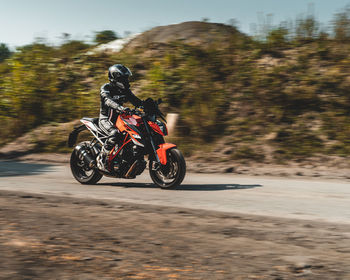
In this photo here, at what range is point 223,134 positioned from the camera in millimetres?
13570

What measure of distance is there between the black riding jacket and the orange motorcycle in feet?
0.56

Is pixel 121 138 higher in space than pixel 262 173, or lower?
higher

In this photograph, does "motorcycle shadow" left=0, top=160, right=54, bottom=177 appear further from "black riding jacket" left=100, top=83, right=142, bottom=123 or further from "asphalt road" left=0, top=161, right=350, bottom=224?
"black riding jacket" left=100, top=83, right=142, bottom=123

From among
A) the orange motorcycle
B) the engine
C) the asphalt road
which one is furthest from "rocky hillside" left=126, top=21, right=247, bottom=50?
the engine

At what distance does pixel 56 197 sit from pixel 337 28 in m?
11.3

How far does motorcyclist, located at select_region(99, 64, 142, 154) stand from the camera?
327 inches

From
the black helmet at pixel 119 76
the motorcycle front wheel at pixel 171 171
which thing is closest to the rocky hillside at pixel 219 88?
the motorcycle front wheel at pixel 171 171

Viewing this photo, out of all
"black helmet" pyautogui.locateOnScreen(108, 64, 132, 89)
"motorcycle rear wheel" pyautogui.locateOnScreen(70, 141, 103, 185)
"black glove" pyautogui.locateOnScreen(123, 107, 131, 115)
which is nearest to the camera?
"black glove" pyautogui.locateOnScreen(123, 107, 131, 115)

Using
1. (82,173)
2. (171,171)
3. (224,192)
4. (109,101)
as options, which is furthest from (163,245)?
(82,173)

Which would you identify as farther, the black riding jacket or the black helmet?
the black helmet

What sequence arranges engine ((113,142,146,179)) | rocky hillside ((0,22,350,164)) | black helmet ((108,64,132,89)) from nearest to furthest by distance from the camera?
engine ((113,142,146,179))
black helmet ((108,64,132,89))
rocky hillside ((0,22,350,164))

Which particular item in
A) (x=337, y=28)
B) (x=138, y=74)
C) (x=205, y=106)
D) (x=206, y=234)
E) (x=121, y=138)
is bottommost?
(x=206, y=234)

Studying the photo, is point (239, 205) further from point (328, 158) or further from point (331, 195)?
point (328, 158)

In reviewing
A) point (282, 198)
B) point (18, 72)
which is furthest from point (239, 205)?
point (18, 72)
